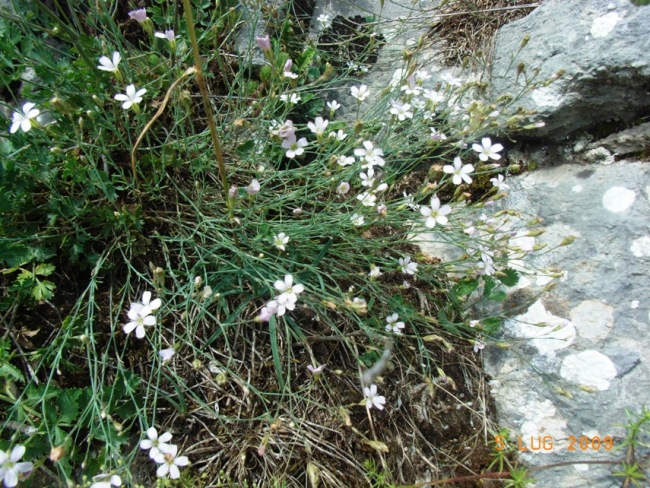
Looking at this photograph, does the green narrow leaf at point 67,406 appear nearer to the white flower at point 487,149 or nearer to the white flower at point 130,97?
the white flower at point 130,97

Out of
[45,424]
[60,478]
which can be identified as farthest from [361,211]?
[60,478]

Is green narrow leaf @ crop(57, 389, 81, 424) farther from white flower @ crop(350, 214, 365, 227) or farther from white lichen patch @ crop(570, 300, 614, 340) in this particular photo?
white lichen patch @ crop(570, 300, 614, 340)

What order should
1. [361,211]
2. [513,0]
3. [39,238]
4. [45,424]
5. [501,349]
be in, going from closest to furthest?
1. [45,424]
2. [39,238]
3. [361,211]
4. [501,349]
5. [513,0]

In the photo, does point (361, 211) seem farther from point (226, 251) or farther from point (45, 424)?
point (45, 424)

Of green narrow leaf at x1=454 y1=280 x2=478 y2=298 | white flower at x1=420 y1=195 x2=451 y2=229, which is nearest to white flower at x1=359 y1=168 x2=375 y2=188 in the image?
white flower at x1=420 y1=195 x2=451 y2=229

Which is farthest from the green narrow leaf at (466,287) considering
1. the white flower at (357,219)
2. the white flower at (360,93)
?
the white flower at (360,93)

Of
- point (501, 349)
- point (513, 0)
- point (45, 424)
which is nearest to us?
point (45, 424)
